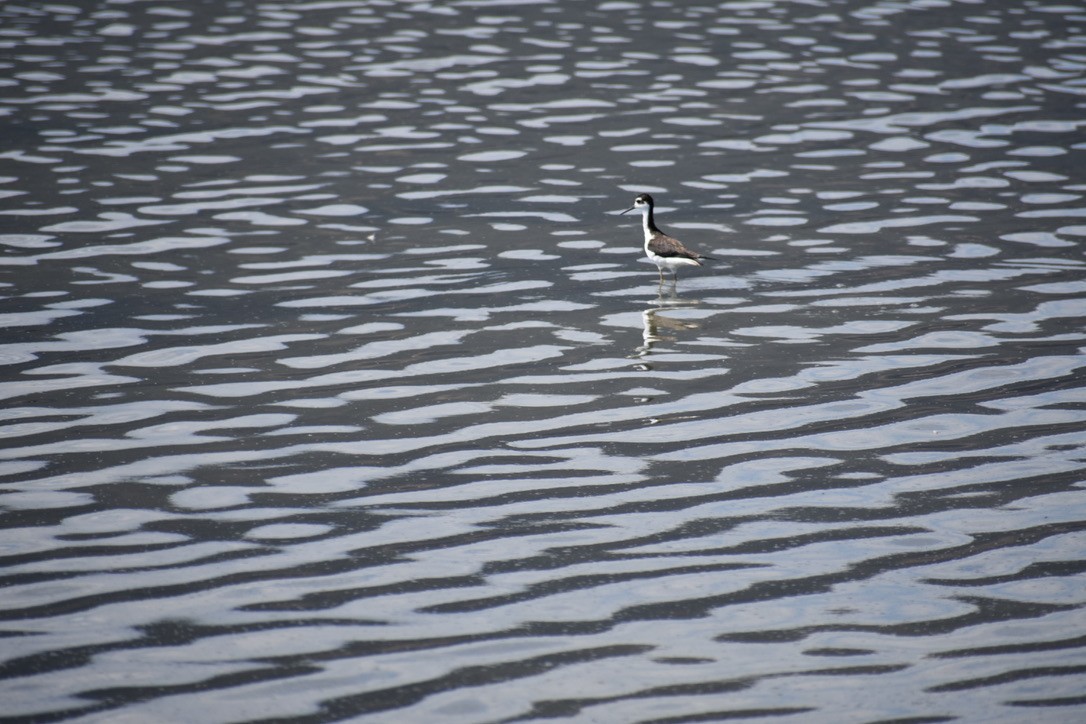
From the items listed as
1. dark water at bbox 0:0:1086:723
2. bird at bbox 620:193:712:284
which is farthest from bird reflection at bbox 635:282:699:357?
bird at bbox 620:193:712:284

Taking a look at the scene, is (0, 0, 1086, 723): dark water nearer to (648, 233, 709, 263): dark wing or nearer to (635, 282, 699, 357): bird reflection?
(635, 282, 699, 357): bird reflection

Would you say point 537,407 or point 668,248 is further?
point 668,248

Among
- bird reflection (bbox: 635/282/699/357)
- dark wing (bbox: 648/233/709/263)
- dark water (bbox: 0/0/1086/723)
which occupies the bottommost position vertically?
bird reflection (bbox: 635/282/699/357)

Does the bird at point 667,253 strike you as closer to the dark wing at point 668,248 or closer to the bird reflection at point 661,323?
the dark wing at point 668,248

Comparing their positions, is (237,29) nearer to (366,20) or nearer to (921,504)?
(366,20)

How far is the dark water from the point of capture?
666 cm

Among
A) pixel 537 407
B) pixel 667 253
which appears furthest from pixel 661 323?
pixel 537 407

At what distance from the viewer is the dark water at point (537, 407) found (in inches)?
262

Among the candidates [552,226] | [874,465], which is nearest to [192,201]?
[552,226]

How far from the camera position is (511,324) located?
12523mm

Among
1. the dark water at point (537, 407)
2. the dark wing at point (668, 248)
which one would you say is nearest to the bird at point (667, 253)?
the dark wing at point (668, 248)

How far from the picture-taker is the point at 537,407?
10328mm

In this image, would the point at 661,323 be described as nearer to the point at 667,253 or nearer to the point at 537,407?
the point at 667,253

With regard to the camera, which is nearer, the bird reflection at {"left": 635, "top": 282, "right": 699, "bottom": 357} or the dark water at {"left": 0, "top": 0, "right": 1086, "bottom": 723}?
the dark water at {"left": 0, "top": 0, "right": 1086, "bottom": 723}
